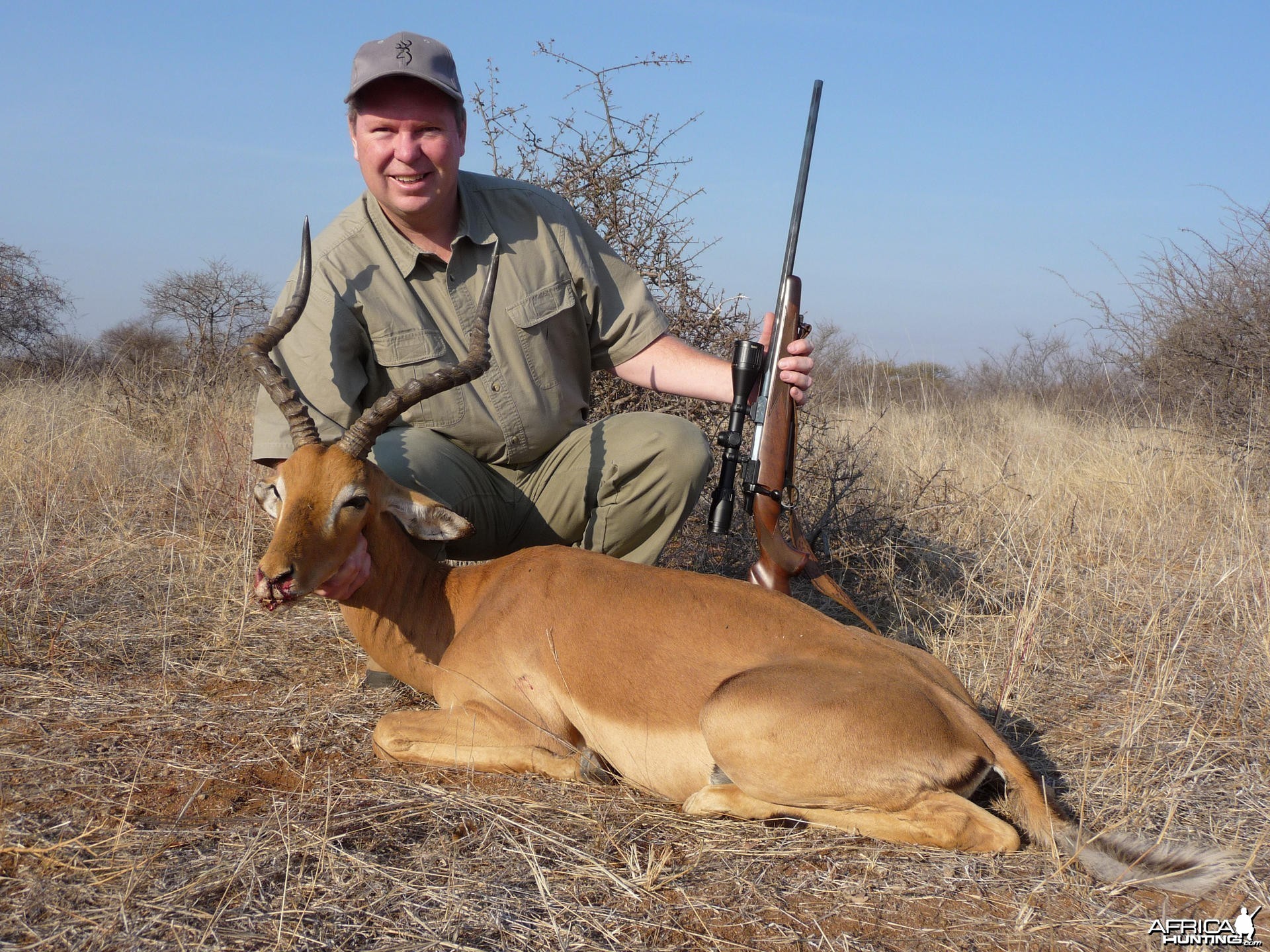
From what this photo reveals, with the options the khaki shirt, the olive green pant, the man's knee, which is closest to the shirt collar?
the khaki shirt

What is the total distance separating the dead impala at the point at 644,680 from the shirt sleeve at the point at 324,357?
15.4 inches

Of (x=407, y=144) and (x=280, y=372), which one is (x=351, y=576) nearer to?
(x=280, y=372)

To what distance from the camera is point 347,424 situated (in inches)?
194

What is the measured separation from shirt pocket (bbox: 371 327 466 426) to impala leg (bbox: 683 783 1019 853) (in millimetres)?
2487

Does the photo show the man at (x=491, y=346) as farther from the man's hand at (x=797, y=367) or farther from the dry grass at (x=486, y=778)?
the dry grass at (x=486, y=778)

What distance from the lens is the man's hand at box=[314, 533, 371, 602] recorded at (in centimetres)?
411

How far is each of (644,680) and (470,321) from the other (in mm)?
2279

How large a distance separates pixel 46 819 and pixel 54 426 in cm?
744

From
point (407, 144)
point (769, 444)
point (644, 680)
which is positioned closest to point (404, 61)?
point (407, 144)

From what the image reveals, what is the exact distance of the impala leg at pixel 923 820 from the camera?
323cm

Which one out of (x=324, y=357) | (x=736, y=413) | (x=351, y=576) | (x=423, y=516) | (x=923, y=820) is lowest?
(x=923, y=820)

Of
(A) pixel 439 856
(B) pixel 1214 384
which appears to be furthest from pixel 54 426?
(B) pixel 1214 384

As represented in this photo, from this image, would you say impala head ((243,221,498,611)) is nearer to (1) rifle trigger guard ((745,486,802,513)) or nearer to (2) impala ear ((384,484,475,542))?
→ (2) impala ear ((384,484,475,542))

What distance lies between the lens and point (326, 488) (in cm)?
409
